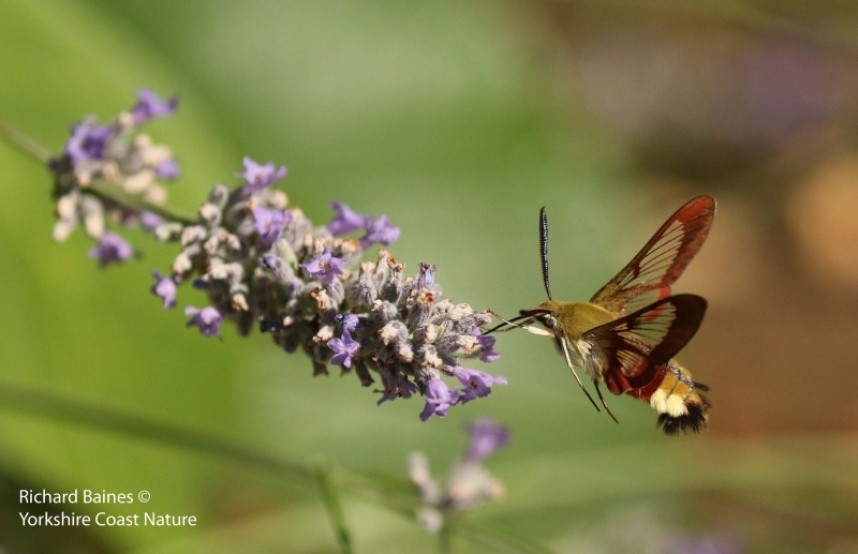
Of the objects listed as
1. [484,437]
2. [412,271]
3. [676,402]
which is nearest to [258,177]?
[676,402]

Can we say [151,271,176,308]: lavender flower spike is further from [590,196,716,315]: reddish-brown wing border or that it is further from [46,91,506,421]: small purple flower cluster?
[590,196,716,315]: reddish-brown wing border

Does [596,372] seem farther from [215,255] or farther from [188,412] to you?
[188,412]

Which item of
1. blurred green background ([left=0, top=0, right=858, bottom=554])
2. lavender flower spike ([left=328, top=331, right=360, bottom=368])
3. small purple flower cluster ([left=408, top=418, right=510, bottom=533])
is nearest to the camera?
lavender flower spike ([left=328, top=331, right=360, bottom=368])

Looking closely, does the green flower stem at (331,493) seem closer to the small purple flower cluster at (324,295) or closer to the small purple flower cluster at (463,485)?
the small purple flower cluster at (463,485)

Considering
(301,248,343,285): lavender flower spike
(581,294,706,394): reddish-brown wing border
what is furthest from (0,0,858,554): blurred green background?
(581,294,706,394): reddish-brown wing border

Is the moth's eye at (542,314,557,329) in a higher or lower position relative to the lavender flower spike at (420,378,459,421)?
higher

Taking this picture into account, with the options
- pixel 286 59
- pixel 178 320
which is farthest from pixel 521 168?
pixel 178 320
